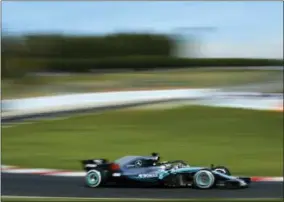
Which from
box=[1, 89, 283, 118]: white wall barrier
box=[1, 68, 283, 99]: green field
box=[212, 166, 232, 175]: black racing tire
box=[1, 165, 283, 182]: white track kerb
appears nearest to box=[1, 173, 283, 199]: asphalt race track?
box=[1, 165, 283, 182]: white track kerb

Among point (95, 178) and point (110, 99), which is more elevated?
point (110, 99)

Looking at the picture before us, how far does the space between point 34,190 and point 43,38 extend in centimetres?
116

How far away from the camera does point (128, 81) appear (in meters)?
4.24

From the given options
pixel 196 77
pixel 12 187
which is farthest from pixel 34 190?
pixel 196 77

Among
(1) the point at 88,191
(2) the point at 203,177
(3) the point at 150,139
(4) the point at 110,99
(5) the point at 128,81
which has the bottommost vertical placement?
(1) the point at 88,191

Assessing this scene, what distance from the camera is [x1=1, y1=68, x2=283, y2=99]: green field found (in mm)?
4094

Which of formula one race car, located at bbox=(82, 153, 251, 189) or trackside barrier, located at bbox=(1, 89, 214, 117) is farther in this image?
trackside barrier, located at bbox=(1, 89, 214, 117)

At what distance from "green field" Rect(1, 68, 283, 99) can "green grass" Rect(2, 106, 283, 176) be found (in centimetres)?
22

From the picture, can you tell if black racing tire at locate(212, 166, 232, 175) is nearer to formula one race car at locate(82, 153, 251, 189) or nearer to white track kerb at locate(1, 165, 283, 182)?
formula one race car at locate(82, 153, 251, 189)

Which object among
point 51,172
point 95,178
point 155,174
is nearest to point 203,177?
point 155,174

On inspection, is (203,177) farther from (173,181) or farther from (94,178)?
(94,178)

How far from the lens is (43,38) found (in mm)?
3998

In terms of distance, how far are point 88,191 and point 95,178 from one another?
12cm

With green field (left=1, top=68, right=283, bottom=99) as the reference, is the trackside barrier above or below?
below
